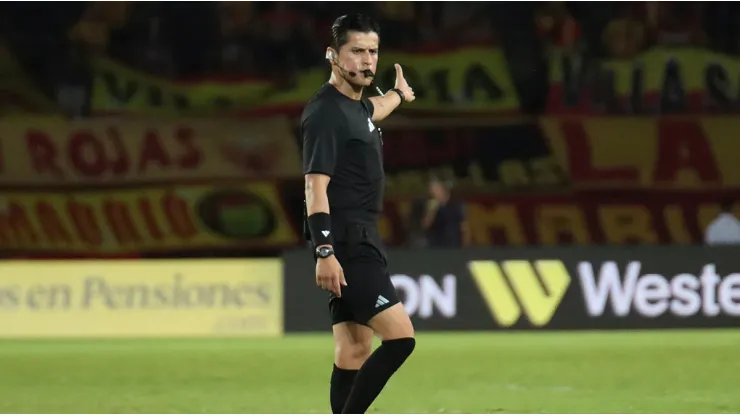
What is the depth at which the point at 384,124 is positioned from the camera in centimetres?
1988

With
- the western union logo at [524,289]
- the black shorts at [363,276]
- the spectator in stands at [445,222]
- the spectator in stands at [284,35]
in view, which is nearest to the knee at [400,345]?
the black shorts at [363,276]

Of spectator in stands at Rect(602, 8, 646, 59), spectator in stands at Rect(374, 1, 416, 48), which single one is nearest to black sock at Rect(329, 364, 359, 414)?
spectator in stands at Rect(374, 1, 416, 48)

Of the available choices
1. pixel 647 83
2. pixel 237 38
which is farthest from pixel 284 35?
pixel 647 83

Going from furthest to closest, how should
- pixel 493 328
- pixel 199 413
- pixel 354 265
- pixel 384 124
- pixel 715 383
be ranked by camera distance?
pixel 384 124 → pixel 493 328 → pixel 715 383 → pixel 199 413 → pixel 354 265

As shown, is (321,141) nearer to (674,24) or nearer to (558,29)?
(558,29)

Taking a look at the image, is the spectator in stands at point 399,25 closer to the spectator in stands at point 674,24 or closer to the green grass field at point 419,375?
the spectator in stands at point 674,24

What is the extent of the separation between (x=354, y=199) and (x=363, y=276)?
0.32 metres

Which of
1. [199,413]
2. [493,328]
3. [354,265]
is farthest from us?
[493,328]

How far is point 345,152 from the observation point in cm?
546

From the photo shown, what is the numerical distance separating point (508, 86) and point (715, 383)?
12.1m

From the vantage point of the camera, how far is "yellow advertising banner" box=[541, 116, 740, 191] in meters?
19.8

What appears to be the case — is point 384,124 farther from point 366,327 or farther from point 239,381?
point 366,327

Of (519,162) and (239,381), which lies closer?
→ (239,381)

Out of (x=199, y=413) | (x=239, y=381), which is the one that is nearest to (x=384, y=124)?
(x=239, y=381)
